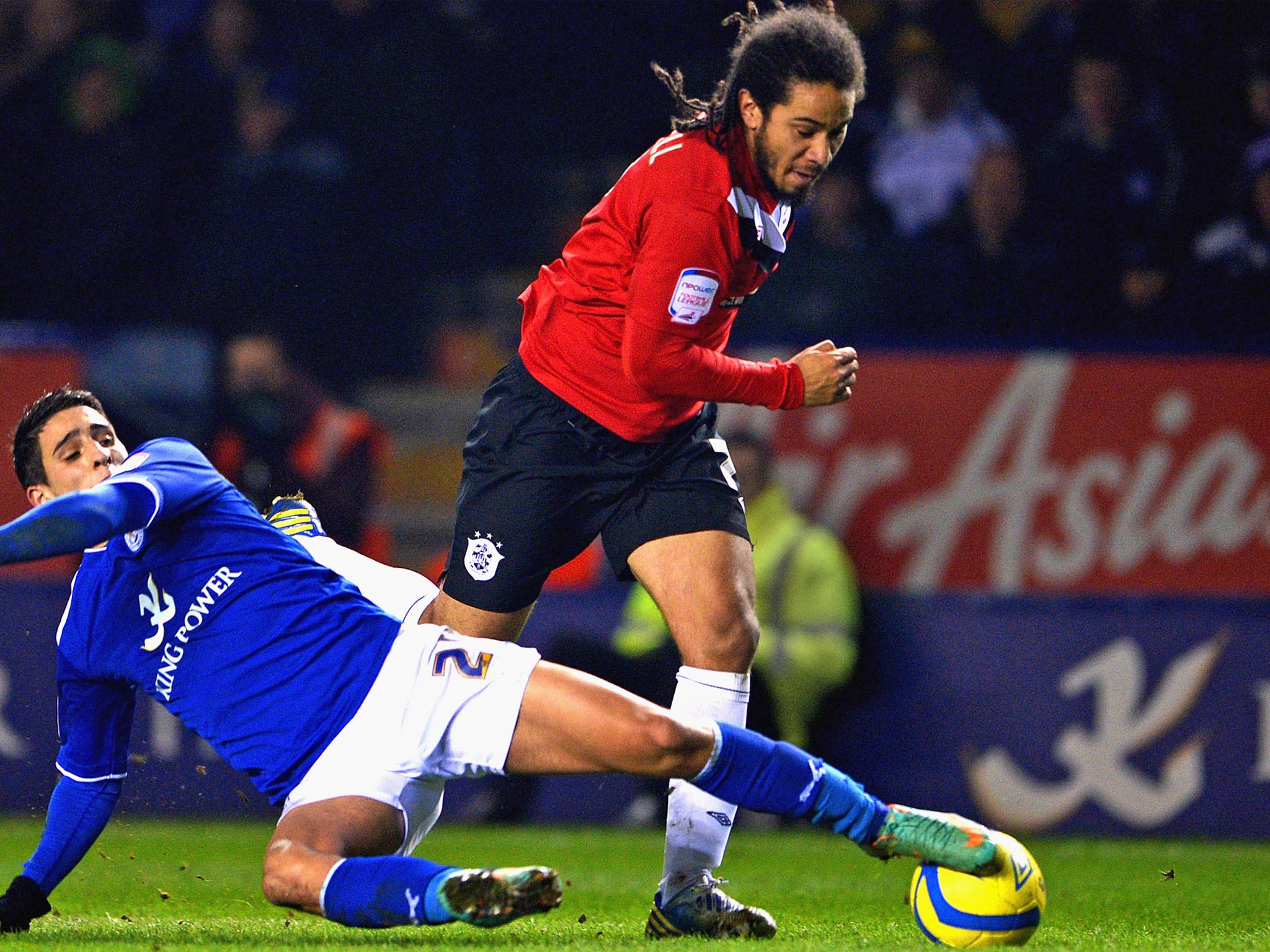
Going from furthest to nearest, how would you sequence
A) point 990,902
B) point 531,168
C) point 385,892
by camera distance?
1. point 531,168
2. point 990,902
3. point 385,892

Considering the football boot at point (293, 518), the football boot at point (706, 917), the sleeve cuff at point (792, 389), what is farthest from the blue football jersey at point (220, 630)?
the sleeve cuff at point (792, 389)

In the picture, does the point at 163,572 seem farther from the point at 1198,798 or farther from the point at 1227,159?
the point at 1227,159

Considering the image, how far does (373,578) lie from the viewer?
450 cm

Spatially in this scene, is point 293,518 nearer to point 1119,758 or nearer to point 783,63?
point 783,63

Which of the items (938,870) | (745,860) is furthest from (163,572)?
(745,860)

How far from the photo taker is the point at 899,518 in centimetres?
812

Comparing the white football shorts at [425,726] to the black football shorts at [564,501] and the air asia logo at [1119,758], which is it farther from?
the air asia logo at [1119,758]

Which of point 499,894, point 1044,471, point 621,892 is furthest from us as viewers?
point 1044,471

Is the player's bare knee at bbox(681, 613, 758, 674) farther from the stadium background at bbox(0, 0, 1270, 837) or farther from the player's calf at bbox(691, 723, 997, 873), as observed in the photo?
the stadium background at bbox(0, 0, 1270, 837)

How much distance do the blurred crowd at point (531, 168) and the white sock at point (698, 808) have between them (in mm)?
4233

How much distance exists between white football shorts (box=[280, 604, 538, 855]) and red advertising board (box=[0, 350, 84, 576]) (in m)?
4.83

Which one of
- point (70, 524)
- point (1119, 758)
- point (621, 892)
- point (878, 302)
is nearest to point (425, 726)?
point (70, 524)

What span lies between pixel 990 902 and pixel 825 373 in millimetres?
1289

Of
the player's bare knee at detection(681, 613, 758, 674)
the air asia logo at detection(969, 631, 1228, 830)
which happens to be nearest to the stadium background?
the air asia logo at detection(969, 631, 1228, 830)
